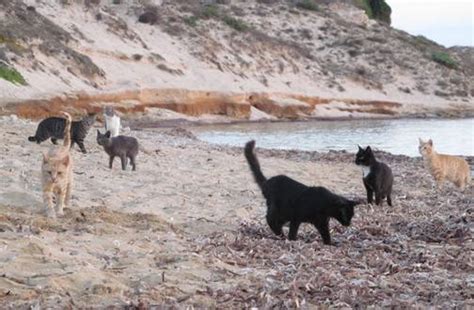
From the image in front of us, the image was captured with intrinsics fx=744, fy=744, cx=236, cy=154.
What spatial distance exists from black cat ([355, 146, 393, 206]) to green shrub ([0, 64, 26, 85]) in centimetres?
1924

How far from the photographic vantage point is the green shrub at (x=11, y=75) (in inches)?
1052

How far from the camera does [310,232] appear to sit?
25.1ft

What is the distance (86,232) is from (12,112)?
1858cm

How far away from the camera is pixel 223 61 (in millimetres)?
40344

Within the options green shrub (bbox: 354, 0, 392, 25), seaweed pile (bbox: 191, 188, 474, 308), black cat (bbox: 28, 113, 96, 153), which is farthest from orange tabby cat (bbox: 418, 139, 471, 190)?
green shrub (bbox: 354, 0, 392, 25)

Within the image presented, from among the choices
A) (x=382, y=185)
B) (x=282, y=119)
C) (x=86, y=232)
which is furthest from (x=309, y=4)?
(x=86, y=232)

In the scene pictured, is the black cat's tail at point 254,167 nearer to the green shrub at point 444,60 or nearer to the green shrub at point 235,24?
the green shrub at point 235,24

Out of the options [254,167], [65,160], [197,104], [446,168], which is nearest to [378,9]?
[197,104]

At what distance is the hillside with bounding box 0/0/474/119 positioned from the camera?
31.2 meters

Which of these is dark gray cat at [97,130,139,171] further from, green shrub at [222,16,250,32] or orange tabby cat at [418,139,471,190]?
green shrub at [222,16,250,32]

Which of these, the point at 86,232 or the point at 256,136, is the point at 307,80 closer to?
the point at 256,136

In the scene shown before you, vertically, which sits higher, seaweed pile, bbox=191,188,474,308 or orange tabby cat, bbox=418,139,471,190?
orange tabby cat, bbox=418,139,471,190

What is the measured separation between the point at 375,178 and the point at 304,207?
→ 3.21 m

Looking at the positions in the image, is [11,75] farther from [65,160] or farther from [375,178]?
[65,160]
